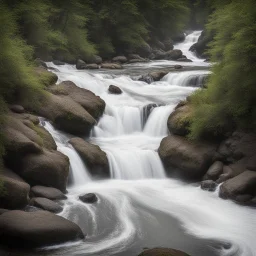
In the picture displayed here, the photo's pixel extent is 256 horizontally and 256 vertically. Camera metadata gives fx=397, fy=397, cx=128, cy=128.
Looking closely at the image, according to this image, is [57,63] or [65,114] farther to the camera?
[57,63]

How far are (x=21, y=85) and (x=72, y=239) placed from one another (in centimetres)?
624

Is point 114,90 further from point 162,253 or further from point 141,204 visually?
point 162,253

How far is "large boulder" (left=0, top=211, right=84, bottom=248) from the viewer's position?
7.60 meters

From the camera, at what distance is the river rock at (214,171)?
11.9 meters

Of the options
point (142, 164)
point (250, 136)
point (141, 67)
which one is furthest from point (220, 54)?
point (141, 67)

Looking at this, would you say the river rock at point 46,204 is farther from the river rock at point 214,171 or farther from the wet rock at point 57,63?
the wet rock at point 57,63

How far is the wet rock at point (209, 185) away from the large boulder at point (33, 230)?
15.6 feet

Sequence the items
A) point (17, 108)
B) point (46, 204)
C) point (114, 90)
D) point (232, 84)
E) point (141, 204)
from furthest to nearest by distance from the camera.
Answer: point (114, 90), point (17, 108), point (232, 84), point (141, 204), point (46, 204)

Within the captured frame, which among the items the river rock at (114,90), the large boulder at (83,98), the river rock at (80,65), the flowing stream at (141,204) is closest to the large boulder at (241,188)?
the flowing stream at (141,204)

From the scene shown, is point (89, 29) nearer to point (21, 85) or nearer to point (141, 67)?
point (141, 67)

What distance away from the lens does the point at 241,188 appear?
10.6m

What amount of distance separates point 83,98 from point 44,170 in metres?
5.26

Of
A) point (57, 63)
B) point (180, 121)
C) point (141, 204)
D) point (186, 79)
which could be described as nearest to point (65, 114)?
point (180, 121)

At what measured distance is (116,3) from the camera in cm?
3212
